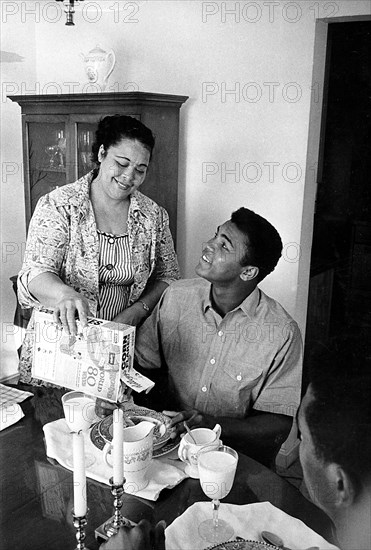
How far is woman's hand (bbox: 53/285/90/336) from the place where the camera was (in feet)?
3.65

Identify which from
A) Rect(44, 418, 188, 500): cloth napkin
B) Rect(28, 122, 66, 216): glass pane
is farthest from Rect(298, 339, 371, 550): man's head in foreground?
Rect(28, 122, 66, 216): glass pane

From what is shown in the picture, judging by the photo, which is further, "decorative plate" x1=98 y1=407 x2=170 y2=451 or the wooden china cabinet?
the wooden china cabinet

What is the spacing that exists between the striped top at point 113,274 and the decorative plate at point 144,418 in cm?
33

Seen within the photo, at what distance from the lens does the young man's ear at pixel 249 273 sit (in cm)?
121

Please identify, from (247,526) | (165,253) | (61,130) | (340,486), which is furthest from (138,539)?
(61,130)

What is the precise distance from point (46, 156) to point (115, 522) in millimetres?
1279

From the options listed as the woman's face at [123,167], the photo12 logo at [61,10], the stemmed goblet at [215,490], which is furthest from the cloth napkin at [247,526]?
the photo12 logo at [61,10]

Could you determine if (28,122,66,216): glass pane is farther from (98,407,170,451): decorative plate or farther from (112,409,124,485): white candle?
(112,409,124,485): white candle

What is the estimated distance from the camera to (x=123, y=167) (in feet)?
4.32

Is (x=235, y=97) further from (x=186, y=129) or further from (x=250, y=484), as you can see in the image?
(x=250, y=484)

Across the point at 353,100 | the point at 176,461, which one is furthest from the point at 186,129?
the point at 176,461

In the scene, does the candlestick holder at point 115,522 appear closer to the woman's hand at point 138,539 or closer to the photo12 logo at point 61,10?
the woman's hand at point 138,539

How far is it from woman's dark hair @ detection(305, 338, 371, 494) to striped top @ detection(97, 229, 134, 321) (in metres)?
0.56

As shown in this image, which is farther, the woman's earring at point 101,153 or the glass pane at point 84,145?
the glass pane at point 84,145
